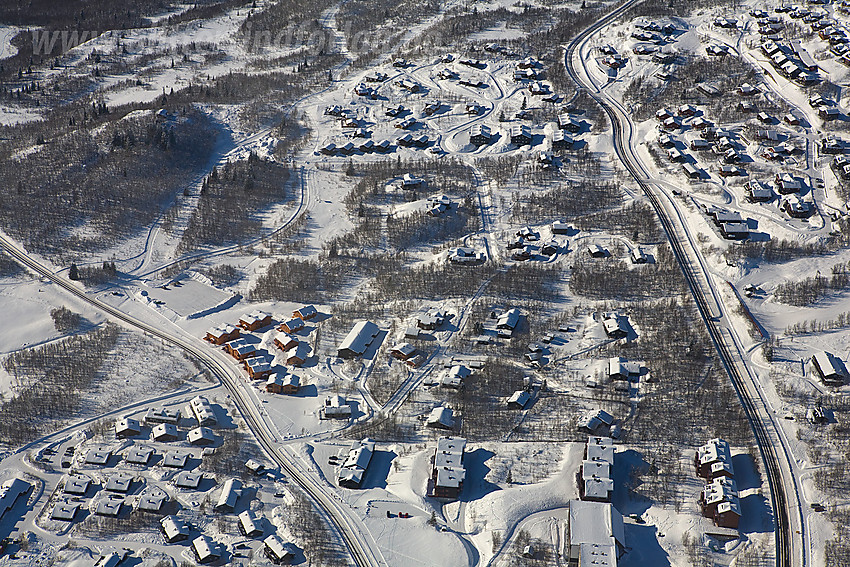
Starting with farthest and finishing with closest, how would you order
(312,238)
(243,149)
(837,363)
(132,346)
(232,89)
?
(232,89), (243,149), (312,238), (132,346), (837,363)

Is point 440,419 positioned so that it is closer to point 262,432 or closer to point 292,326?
point 262,432

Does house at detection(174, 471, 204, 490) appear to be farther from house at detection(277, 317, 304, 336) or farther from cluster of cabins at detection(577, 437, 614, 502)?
cluster of cabins at detection(577, 437, 614, 502)

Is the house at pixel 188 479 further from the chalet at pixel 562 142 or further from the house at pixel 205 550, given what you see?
the chalet at pixel 562 142

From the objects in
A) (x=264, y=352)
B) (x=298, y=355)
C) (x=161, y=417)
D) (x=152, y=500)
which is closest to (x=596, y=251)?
(x=298, y=355)

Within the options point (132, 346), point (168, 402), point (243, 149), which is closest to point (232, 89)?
point (243, 149)

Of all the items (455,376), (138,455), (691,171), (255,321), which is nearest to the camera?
(138,455)

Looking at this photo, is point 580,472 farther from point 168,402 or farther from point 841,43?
point 841,43
